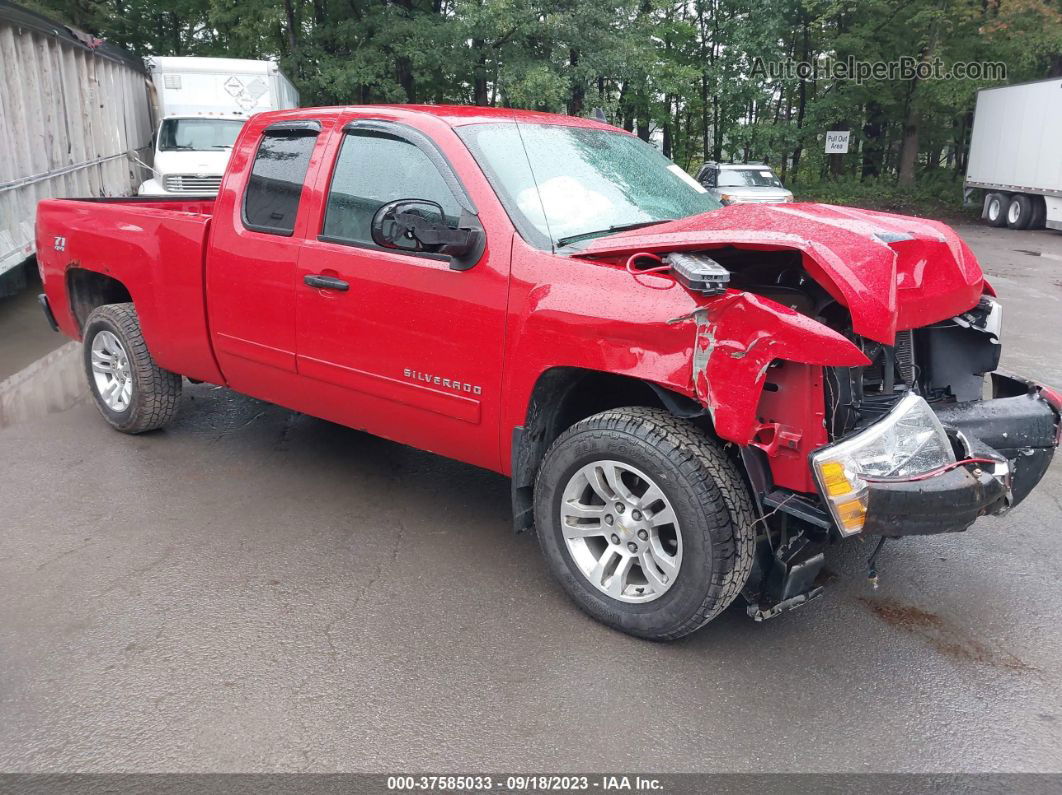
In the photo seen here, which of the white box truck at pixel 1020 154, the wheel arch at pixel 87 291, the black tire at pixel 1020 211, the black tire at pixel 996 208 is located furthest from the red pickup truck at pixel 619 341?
the black tire at pixel 996 208

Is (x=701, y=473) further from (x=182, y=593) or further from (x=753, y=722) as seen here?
(x=182, y=593)

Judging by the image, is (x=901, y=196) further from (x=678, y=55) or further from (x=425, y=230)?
(x=425, y=230)

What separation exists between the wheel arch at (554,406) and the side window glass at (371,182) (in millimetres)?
931

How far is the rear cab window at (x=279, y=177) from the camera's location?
171 inches

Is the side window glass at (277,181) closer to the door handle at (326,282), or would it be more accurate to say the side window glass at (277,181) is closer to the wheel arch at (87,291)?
the door handle at (326,282)

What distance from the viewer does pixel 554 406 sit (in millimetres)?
3588

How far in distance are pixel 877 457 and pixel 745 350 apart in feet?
1.86

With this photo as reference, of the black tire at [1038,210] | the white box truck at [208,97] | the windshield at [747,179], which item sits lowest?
the black tire at [1038,210]

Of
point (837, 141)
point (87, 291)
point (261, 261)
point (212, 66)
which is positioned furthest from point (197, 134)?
point (837, 141)

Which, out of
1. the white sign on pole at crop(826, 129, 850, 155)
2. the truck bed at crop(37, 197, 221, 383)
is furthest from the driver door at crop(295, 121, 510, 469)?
the white sign on pole at crop(826, 129, 850, 155)

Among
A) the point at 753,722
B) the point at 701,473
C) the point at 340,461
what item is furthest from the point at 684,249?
the point at 340,461

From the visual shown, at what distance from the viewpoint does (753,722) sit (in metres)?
2.88

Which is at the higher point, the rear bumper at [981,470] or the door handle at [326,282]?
the door handle at [326,282]

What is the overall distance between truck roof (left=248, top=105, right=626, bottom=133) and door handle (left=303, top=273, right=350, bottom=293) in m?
0.82
